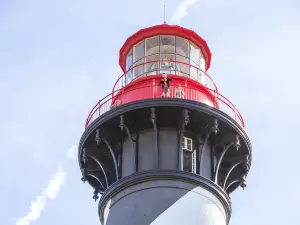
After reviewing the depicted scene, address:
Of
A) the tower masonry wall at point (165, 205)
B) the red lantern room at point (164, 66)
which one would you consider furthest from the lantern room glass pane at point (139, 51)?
the tower masonry wall at point (165, 205)

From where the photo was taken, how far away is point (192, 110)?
2919 cm

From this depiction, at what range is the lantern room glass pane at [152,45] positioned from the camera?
32781 millimetres

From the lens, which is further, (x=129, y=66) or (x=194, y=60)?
(x=129, y=66)

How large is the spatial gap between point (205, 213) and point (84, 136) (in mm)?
5050

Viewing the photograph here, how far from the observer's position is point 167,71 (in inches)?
1251

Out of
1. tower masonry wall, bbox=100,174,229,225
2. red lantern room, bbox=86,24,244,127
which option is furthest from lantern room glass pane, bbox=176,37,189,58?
tower masonry wall, bbox=100,174,229,225

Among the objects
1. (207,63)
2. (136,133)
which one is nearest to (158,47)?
(207,63)

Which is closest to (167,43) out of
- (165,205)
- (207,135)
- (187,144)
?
(207,135)

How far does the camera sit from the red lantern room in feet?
100.0

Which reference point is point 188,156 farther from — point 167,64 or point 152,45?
point 152,45

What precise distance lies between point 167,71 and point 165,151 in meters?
3.75

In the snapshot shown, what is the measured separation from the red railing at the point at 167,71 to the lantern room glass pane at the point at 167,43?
0.87m

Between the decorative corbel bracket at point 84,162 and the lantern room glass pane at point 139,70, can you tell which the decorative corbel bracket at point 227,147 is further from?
the decorative corbel bracket at point 84,162

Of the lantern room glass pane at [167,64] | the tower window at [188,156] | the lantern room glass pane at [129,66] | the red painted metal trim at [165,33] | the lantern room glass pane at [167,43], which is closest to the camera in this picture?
the tower window at [188,156]
